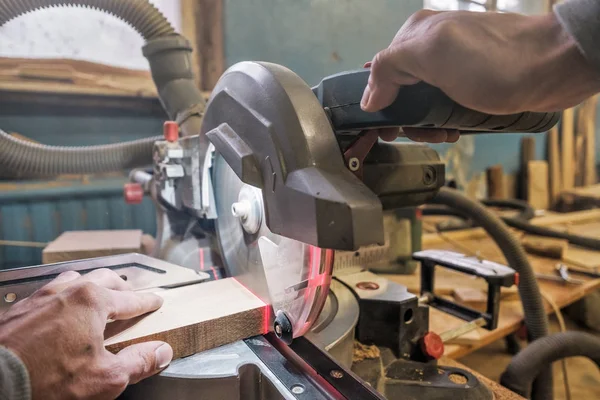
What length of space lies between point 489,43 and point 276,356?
1.80ft

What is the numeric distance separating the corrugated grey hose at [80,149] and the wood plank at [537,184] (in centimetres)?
354

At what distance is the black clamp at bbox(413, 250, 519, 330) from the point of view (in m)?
1.06

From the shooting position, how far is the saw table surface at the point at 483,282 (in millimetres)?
1269

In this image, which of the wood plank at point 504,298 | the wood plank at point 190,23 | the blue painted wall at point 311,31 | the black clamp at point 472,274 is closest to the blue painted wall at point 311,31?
the blue painted wall at point 311,31

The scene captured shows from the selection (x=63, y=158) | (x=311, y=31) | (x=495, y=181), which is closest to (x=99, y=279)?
(x=63, y=158)

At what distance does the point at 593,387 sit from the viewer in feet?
6.95

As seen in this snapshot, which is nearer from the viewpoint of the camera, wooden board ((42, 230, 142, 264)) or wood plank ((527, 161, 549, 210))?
wooden board ((42, 230, 142, 264))

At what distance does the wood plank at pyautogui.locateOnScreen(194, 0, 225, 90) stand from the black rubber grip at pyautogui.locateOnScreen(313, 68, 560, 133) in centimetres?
178

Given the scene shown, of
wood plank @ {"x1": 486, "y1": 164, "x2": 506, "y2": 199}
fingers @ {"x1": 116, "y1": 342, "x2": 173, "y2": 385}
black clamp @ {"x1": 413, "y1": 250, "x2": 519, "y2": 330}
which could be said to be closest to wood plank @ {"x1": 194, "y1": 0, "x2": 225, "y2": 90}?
black clamp @ {"x1": 413, "y1": 250, "x2": 519, "y2": 330}

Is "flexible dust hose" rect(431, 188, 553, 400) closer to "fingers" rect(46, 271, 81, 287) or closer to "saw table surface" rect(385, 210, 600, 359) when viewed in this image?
"saw table surface" rect(385, 210, 600, 359)

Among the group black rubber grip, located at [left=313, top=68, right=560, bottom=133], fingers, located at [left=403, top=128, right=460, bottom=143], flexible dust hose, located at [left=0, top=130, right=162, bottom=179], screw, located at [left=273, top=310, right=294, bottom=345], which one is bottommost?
screw, located at [left=273, top=310, right=294, bottom=345]

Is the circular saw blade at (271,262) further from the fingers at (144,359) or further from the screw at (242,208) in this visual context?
the fingers at (144,359)

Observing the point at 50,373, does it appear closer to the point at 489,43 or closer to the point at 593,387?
the point at 489,43

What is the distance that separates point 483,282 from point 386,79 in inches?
61.7
